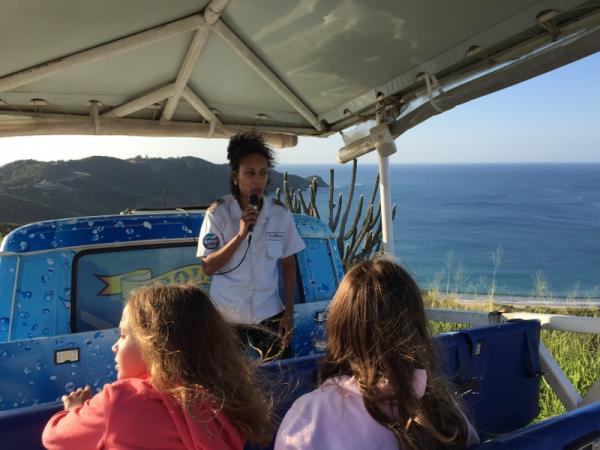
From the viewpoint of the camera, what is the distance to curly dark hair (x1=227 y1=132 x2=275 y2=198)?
115 inches

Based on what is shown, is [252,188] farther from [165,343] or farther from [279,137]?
[279,137]

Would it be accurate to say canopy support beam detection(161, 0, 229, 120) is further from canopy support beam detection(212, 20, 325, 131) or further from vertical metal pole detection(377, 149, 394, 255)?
vertical metal pole detection(377, 149, 394, 255)

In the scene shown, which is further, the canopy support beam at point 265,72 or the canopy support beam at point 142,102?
the canopy support beam at point 142,102

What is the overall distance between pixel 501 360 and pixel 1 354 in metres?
2.12

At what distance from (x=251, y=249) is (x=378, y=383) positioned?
1.53 meters

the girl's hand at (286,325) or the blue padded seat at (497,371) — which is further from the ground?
the girl's hand at (286,325)

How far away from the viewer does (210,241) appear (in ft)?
9.15

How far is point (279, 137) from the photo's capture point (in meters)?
5.15

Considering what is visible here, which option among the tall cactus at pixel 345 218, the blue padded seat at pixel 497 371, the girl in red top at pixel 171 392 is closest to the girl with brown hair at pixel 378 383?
the girl in red top at pixel 171 392

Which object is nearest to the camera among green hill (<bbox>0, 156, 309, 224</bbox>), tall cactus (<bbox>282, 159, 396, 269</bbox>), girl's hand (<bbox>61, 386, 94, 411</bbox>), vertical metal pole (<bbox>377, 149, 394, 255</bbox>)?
girl's hand (<bbox>61, 386, 94, 411</bbox>)

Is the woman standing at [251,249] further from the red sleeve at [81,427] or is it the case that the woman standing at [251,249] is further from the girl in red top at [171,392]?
the red sleeve at [81,427]

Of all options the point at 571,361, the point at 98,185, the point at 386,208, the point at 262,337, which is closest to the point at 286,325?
the point at 262,337

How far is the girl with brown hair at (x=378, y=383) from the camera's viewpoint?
1.38 m

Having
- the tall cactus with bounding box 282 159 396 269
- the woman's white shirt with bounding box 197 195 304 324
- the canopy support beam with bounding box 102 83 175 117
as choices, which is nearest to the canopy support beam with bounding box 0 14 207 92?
the canopy support beam with bounding box 102 83 175 117
